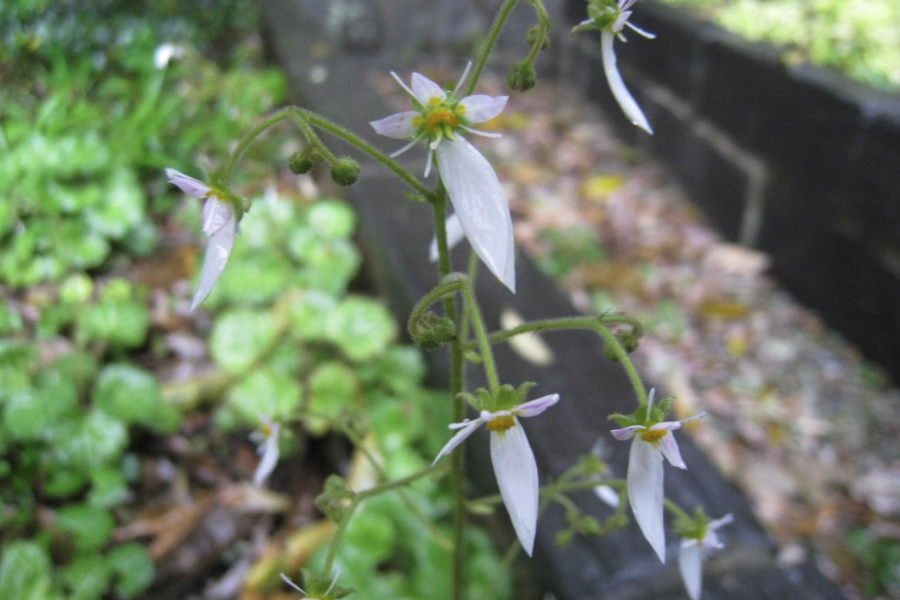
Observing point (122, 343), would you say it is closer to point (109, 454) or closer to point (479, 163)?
point (109, 454)

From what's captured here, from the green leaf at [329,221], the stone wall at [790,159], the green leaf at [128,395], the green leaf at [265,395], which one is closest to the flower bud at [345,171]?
the green leaf at [265,395]

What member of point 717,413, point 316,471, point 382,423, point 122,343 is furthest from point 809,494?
point 122,343

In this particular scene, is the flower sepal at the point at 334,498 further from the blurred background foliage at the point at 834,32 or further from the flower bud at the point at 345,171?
the blurred background foliage at the point at 834,32

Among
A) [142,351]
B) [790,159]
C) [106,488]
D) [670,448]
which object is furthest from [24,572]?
[790,159]

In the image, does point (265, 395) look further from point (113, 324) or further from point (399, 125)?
point (399, 125)

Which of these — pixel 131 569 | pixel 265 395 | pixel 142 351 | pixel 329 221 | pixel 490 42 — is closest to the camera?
pixel 490 42

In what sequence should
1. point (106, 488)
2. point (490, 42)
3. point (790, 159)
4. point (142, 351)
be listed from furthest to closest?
point (790, 159)
point (142, 351)
point (106, 488)
point (490, 42)

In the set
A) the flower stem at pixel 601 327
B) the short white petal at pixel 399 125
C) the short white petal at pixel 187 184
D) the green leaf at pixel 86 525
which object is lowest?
the green leaf at pixel 86 525
